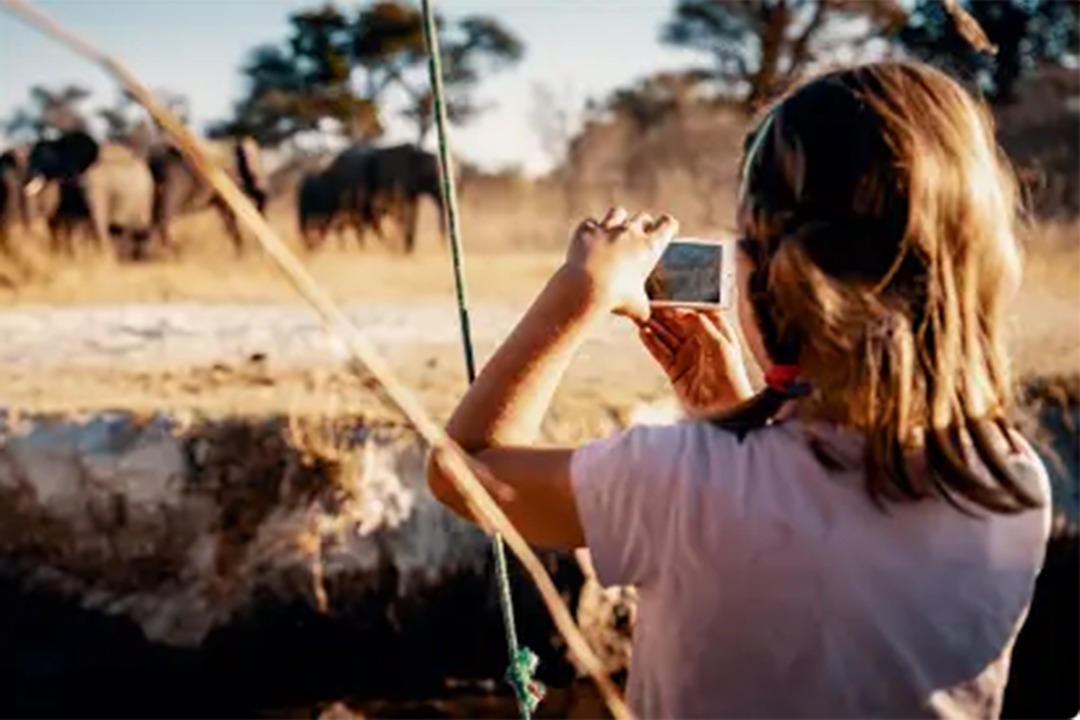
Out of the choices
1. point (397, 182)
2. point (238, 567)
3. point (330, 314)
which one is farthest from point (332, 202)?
point (330, 314)

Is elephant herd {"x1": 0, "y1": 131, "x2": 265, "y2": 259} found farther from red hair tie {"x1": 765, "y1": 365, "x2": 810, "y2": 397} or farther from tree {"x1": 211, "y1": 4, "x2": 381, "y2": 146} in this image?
red hair tie {"x1": 765, "y1": 365, "x2": 810, "y2": 397}

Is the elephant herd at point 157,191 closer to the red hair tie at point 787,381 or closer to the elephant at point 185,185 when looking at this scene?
the elephant at point 185,185

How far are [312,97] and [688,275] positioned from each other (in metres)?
15.5

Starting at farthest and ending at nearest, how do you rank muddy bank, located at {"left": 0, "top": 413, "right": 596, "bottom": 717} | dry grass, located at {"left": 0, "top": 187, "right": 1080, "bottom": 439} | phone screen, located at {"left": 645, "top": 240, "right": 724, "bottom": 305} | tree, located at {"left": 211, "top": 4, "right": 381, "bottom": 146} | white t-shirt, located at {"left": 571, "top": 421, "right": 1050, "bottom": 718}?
tree, located at {"left": 211, "top": 4, "right": 381, "bottom": 146} → dry grass, located at {"left": 0, "top": 187, "right": 1080, "bottom": 439} → muddy bank, located at {"left": 0, "top": 413, "right": 596, "bottom": 717} → phone screen, located at {"left": 645, "top": 240, "right": 724, "bottom": 305} → white t-shirt, located at {"left": 571, "top": 421, "right": 1050, "bottom": 718}

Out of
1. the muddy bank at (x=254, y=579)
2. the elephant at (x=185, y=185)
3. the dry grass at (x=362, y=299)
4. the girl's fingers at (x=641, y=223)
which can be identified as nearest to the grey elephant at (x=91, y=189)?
the elephant at (x=185, y=185)

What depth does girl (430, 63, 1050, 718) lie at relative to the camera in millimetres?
712

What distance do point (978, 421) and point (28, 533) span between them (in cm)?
304

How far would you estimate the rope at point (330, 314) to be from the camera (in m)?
0.57

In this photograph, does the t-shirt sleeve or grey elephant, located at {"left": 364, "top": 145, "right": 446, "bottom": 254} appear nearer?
the t-shirt sleeve

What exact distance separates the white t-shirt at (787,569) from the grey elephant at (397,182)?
11.6m

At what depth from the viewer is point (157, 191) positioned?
38.0 feet

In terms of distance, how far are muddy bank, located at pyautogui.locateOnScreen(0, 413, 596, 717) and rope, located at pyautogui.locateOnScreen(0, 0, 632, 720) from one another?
8.55ft

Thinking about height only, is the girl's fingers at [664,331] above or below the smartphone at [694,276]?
below

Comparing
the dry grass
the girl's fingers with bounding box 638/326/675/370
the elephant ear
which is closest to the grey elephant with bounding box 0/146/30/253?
the elephant ear
